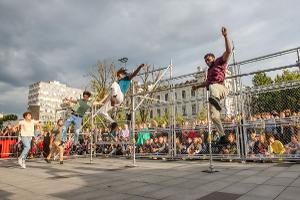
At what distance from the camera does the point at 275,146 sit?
338 inches

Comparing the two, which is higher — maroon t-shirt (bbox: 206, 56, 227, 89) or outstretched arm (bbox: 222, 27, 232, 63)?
outstretched arm (bbox: 222, 27, 232, 63)

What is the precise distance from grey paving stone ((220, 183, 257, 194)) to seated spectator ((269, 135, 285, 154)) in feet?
13.7

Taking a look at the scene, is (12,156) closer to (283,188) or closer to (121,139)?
(121,139)

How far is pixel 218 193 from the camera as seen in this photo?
4355 mm

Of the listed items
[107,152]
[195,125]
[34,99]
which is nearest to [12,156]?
[107,152]

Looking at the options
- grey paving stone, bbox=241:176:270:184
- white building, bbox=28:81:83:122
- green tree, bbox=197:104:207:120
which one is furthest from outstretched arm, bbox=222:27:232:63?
white building, bbox=28:81:83:122

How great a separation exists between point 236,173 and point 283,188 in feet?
6.34

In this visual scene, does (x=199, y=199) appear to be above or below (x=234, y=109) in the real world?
below

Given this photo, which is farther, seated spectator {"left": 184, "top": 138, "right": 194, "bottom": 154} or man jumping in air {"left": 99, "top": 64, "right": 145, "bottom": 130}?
seated spectator {"left": 184, "top": 138, "right": 194, "bottom": 154}

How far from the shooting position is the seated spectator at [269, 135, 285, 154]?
8461mm

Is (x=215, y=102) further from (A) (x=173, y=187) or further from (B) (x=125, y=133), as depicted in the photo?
(B) (x=125, y=133)

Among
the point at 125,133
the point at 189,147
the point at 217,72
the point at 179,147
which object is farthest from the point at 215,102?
the point at 125,133

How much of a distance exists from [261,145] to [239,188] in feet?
14.8

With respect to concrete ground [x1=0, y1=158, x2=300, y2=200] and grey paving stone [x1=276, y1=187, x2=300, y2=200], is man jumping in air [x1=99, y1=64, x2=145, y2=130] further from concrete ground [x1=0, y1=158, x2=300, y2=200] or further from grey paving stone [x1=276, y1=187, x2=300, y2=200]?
grey paving stone [x1=276, y1=187, x2=300, y2=200]
